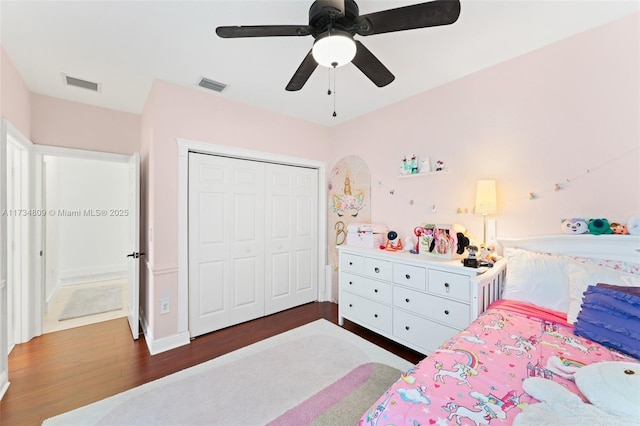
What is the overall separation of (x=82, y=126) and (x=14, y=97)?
742 millimetres

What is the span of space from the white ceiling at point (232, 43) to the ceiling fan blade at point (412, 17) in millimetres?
353

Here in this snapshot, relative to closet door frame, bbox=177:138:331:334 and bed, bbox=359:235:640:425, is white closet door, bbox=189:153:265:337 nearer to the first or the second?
closet door frame, bbox=177:138:331:334

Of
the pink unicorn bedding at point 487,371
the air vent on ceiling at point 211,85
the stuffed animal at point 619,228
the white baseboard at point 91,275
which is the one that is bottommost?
the white baseboard at point 91,275

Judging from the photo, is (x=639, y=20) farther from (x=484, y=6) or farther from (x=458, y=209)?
(x=458, y=209)

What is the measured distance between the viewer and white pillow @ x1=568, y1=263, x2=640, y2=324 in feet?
4.92

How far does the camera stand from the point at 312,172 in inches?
153

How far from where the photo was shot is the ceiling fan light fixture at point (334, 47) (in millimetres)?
1372

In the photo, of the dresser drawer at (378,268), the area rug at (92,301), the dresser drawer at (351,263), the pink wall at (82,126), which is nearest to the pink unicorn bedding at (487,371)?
the dresser drawer at (378,268)

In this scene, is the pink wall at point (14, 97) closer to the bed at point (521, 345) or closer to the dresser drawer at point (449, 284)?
the bed at point (521, 345)

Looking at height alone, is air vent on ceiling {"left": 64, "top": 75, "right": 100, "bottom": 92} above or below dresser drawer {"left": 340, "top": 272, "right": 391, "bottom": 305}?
above

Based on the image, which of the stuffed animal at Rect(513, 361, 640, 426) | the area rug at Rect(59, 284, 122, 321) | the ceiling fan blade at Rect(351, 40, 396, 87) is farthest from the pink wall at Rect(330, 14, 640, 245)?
Result: the area rug at Rect(59, 284, 122, 321)

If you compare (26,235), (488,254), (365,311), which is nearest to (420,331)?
(365,311)

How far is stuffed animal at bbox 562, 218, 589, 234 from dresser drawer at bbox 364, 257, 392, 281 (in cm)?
135

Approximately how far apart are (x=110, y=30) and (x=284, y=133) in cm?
193
